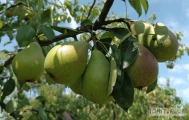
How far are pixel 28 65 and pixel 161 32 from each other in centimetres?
A: 57

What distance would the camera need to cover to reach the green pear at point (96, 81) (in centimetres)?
92

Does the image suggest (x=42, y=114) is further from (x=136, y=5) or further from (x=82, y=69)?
(x=82, y=69)

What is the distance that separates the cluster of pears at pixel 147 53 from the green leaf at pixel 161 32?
17 millimetres

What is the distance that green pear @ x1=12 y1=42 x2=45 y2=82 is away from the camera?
1.30 meters

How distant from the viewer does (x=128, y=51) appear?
967 millimetres

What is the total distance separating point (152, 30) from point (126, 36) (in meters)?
0.16

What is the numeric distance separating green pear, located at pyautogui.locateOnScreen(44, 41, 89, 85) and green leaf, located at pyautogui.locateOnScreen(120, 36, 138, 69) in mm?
125

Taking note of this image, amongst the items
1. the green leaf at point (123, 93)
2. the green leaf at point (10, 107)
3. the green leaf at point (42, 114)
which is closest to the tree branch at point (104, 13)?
the green leaf at point (123, 93)

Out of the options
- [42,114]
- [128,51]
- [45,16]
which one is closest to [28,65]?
[45,16]

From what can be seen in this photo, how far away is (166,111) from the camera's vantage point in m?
7.10

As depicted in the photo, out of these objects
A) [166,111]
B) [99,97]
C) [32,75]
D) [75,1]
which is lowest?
[166,111]

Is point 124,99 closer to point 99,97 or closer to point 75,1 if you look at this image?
point 99,97

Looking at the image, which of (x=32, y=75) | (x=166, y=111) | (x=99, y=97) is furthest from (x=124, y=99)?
(x=166, y=111)

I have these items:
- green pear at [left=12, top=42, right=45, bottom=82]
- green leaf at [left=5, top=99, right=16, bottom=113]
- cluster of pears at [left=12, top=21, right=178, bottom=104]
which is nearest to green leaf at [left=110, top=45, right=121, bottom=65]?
cluster of pears at [left=12, top=21, right=178, bottom=104]
